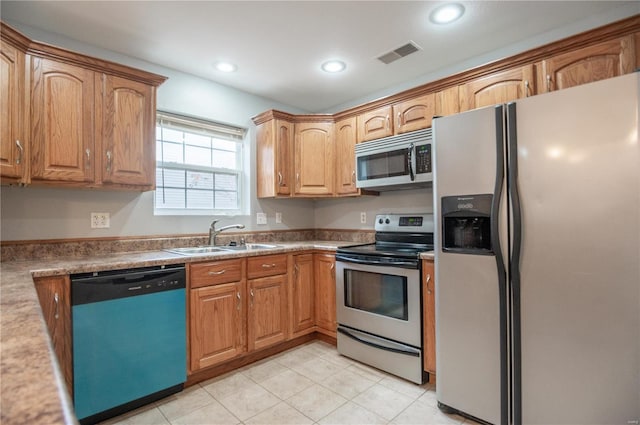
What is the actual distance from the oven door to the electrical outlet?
6.01 feet

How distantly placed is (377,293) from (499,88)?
1.71 m

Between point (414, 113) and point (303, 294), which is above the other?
point (414, 113)

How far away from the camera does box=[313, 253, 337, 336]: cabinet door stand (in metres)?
2.89

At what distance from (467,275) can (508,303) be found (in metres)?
0.24

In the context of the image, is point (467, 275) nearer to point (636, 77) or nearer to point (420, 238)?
point (420, 238)

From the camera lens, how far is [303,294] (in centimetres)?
296

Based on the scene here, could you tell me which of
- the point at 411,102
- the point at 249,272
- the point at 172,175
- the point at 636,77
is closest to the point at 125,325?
the point at 249,272

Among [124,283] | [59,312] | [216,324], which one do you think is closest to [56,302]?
[59,312]

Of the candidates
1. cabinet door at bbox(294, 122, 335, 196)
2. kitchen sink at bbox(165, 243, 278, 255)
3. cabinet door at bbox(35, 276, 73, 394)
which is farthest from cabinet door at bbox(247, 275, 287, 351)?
cabinet door at bbox(35, 276, 73, 394)

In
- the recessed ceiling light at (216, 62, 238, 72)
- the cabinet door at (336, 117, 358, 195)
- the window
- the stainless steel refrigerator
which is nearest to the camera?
the stainless steel refrigerator

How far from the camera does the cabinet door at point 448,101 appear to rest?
7.96 ft

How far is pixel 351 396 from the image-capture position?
214 cm

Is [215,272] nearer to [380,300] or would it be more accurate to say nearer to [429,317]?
[380,300]

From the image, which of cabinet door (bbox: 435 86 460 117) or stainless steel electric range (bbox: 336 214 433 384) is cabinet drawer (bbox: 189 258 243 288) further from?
cabinet door (bbox: 435 86 460 117)
